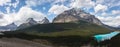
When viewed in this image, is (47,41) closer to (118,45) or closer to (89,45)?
(89,45)

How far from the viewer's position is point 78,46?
257 feet

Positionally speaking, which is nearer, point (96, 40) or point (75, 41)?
point (96, 40)

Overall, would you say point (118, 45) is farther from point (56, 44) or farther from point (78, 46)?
point (56, 44)

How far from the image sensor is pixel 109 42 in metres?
73.4

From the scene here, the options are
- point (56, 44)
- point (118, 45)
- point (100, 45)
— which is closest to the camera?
point (118, 45)

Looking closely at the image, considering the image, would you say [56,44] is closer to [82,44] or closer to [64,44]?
[64,44]

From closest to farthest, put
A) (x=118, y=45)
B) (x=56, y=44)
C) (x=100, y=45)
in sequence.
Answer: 1. (x=118, y=45)
2. (x=100, y=45)
3. (x=56, y=44)

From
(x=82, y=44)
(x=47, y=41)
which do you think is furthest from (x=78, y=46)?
(x=47, y=41)

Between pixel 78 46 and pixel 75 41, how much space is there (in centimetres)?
675

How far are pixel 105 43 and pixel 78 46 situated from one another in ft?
30.6

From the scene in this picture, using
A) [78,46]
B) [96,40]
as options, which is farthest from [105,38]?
[78,46]

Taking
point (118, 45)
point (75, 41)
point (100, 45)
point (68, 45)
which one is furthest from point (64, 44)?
point (118, 45)

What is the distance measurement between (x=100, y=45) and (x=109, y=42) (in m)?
3.35

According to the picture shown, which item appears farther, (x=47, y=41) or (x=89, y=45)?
(x=47, y=41)
